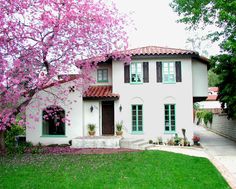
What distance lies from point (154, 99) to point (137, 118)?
5.62ft

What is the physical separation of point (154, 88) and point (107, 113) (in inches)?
145

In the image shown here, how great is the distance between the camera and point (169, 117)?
58.0 feet

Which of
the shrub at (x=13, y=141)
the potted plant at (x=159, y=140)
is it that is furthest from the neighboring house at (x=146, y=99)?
the shrub at (x=13, y=141)

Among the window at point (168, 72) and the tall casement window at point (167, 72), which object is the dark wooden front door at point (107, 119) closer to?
the tall casement window at point (167, 72)

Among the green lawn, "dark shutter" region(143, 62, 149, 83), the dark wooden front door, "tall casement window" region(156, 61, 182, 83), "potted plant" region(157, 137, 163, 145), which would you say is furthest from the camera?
the dark wooden front door

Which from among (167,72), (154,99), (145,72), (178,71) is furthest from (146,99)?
(178,71)

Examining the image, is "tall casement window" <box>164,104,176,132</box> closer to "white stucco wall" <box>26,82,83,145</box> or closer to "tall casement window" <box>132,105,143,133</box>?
"tall casement window" <box>132,105,143,133</box>

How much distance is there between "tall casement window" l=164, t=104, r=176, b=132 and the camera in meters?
17.6

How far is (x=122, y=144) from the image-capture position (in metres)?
15.4

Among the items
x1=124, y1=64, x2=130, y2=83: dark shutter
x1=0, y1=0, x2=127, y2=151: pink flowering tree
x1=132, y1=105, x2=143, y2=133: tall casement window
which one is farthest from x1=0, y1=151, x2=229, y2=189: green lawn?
x1=124, y1=64, x2=130, y2=83: dark shutter

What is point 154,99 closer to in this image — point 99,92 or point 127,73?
point 127,73

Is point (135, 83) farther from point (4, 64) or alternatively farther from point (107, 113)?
point (4, 64)

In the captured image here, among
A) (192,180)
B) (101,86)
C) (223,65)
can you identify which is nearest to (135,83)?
(101,86)

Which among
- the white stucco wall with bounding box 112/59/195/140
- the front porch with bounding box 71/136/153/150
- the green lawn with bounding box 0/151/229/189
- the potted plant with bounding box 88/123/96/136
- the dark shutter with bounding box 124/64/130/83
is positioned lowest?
the green lawn with bounding box 0/151/229/189
